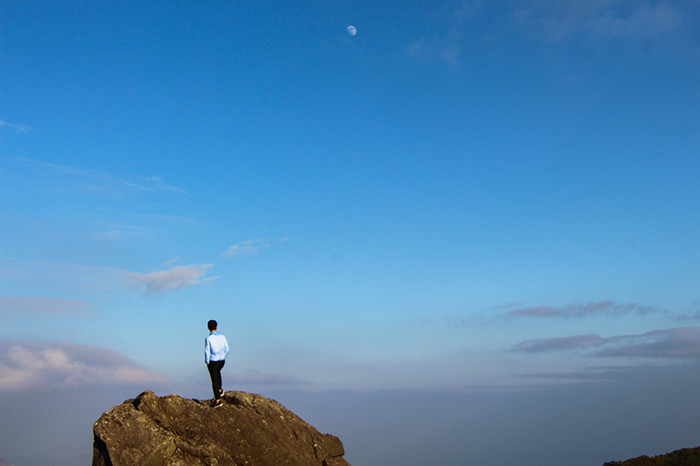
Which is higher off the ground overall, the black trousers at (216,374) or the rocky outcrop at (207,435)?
the black trousers at (216,374)

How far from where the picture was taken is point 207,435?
78.2 ft

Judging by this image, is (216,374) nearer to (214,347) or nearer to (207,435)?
(214,347)

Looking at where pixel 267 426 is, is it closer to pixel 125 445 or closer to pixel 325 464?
pixel 325 464

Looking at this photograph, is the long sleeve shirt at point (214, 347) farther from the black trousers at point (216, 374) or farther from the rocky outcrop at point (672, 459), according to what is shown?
the rocky outcrop at point (672, 459)

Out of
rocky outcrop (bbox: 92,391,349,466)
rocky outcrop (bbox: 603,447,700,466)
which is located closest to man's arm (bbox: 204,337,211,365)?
Result: rocky outcrop (bbox: 92,391,349,466)

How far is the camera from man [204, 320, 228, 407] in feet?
85.0

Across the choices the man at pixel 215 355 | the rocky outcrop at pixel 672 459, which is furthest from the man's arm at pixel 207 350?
the rocky outcrop at pixel 672 459

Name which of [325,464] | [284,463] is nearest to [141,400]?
[284,463]

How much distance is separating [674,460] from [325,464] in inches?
2139

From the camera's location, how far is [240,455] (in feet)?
77.9

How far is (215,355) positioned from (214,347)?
40 cm

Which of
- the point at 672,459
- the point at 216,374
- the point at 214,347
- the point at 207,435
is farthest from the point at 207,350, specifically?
the point at 672,459

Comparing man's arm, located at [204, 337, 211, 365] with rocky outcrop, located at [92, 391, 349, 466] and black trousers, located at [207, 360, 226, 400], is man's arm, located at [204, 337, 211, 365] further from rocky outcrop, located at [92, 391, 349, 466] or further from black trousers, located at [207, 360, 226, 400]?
rocky outcrop, located at [92, 391, 349, 466]

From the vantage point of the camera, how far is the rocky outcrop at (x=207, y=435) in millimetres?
21703
